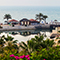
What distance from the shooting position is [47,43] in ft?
111

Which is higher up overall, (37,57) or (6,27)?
(37,57)

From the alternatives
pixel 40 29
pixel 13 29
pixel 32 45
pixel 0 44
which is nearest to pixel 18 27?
pixel 13 29

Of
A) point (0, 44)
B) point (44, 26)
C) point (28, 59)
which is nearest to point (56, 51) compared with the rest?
point (28, 59)

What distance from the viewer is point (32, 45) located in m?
31.0

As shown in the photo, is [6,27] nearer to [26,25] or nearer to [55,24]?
[26,25]

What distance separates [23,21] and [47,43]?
250ft

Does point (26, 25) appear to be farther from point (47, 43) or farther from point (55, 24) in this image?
point (47, 43)

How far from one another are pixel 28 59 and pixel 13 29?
257 feet

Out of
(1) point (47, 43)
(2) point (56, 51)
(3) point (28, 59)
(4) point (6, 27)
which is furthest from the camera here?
(4) point (6, 27)

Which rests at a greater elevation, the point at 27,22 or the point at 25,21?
the point at 25,21

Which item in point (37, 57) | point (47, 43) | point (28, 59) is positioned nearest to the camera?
point (28, 59)

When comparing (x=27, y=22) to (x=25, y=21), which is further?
(x=27, y=22)

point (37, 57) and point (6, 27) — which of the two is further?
point (6, 27)

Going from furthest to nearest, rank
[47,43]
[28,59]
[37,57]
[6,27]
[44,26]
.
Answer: [44,26] → [6,27] → [47,43] → [37,57] → [28,59]
